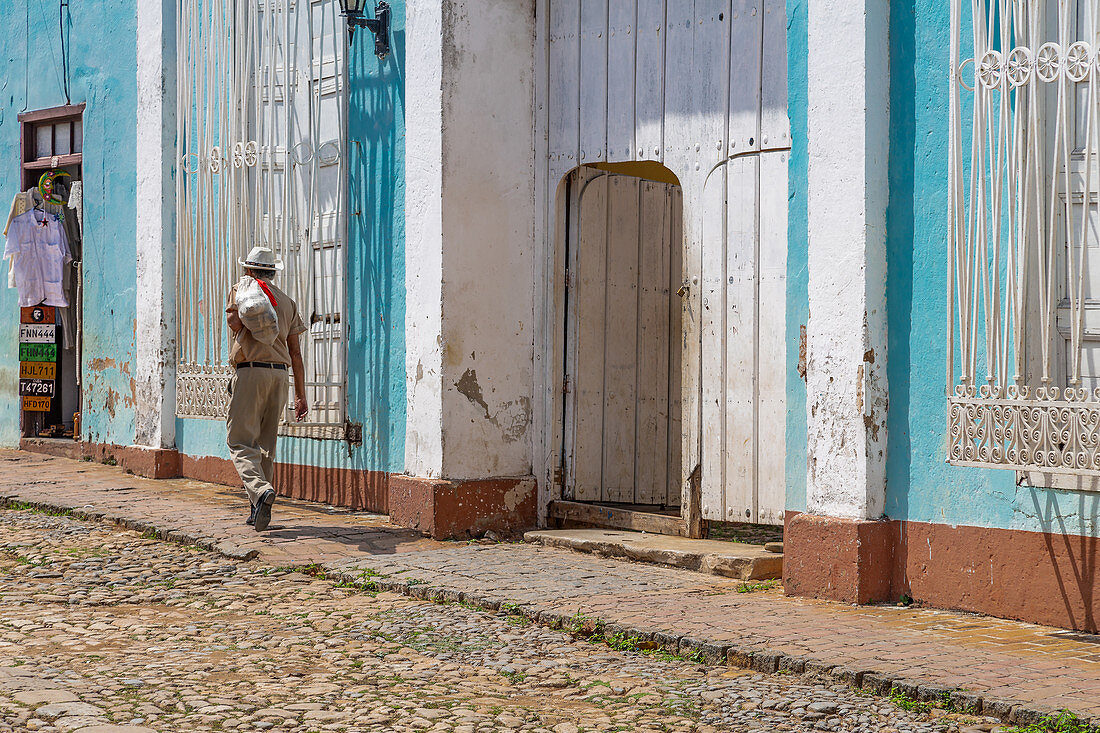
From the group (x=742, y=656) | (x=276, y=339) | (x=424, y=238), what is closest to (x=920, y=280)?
(x=742, y=656)

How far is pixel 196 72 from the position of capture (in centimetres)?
1023

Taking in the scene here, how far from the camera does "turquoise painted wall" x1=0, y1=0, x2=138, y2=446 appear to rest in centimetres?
1127

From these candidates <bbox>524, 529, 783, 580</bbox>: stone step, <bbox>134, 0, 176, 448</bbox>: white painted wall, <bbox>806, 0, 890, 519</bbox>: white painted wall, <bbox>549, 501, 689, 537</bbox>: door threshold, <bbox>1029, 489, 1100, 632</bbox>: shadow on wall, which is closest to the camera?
<bbox>1029, 489, 1100, 632</bbox>: shadow on wall

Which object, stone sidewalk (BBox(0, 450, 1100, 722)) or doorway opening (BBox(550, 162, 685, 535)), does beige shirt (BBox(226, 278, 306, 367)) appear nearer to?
stone sidewalk (BBox(0, 450, 1100, 722))

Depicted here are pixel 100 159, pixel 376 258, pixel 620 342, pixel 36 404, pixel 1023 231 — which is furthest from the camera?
pixel 36 404

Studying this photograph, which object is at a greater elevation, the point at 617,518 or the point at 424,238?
the point at 424,238

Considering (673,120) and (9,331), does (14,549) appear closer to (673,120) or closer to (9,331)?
(673,120)

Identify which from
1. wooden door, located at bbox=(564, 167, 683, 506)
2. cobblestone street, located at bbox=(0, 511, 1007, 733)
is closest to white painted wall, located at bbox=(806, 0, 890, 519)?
cobblestone street, located at bbox=(0, 511, 1007, 733)

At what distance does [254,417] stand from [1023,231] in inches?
193

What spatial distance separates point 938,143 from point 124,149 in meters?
8.00

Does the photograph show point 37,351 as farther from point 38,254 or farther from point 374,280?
point 374,280

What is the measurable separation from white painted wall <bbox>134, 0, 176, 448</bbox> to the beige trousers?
2748mm

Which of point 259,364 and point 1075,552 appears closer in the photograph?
point 1075,552

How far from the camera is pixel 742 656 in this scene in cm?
482
